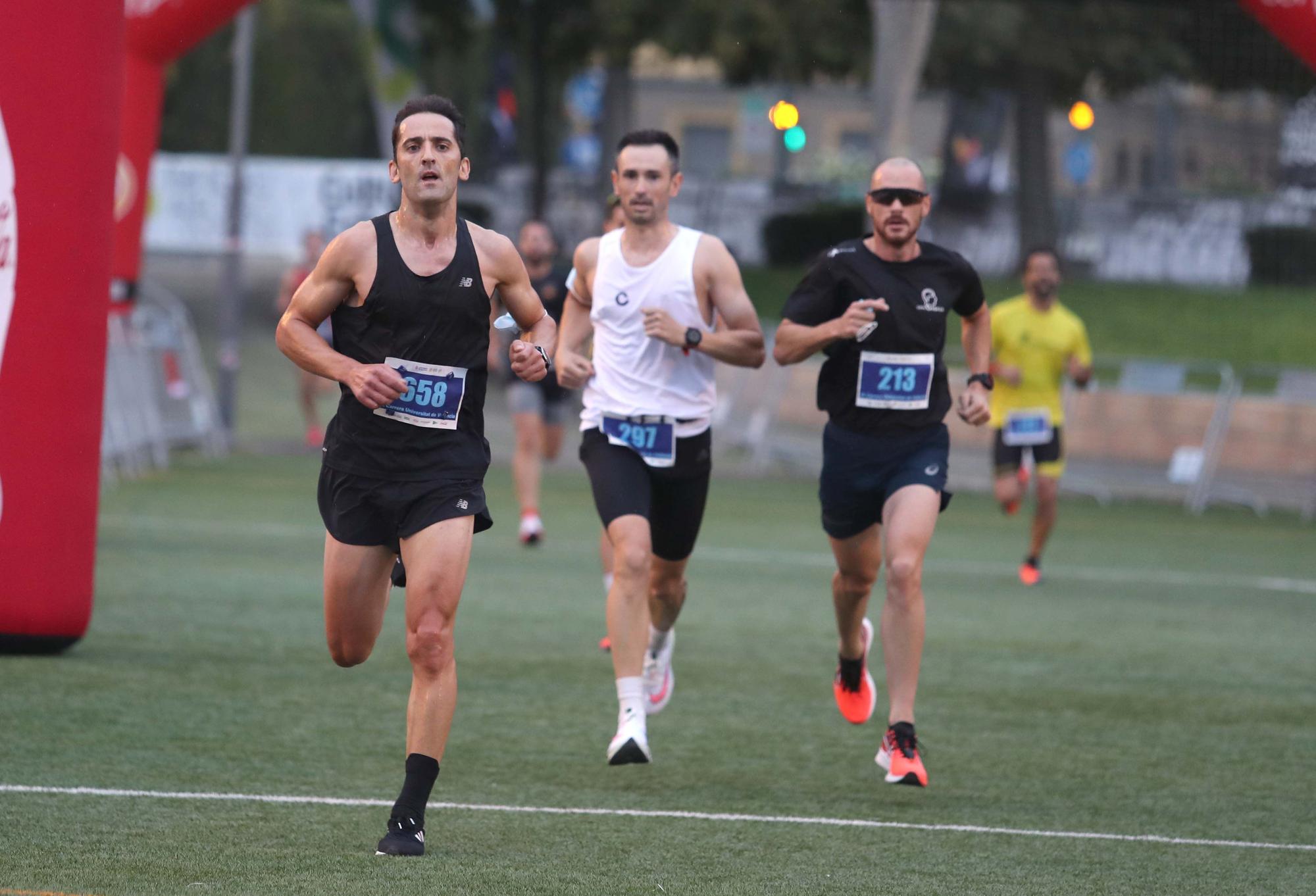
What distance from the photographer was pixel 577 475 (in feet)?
74.1

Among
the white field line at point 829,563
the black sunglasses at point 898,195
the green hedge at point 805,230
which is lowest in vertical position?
the white field line at point 829,563

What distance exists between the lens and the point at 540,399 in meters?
14.6

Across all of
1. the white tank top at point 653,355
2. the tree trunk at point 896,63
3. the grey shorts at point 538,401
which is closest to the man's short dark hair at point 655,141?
the white tank top at point 653,355

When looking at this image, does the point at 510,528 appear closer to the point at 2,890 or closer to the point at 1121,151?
the point at 2,890

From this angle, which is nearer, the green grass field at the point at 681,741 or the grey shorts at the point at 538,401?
the green grass field at the point at 681,741

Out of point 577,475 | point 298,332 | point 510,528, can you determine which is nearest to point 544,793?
point 298,332

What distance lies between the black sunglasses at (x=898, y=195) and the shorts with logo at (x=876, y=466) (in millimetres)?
873

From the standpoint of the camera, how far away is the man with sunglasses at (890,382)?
306 inches

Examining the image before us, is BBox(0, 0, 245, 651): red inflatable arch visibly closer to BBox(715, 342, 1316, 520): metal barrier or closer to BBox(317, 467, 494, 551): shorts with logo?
BBox(317, 467, 494, 551): shorts with logo

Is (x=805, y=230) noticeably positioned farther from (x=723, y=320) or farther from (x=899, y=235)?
(x=899, y=235)

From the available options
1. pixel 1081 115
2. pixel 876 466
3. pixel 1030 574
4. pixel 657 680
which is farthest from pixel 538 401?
pixel 1081 115

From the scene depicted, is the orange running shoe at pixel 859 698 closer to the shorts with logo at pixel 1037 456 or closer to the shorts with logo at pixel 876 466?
the shorts with logo at pixel 876 466

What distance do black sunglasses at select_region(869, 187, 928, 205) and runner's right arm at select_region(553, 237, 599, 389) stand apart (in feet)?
3.86

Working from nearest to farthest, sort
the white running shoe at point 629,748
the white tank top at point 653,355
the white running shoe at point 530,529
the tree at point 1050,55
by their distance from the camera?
the white running shoe at point 629,748, the white tank top at point 653,355, the white running shoe at point 530,529, the tree at point 1050,55
